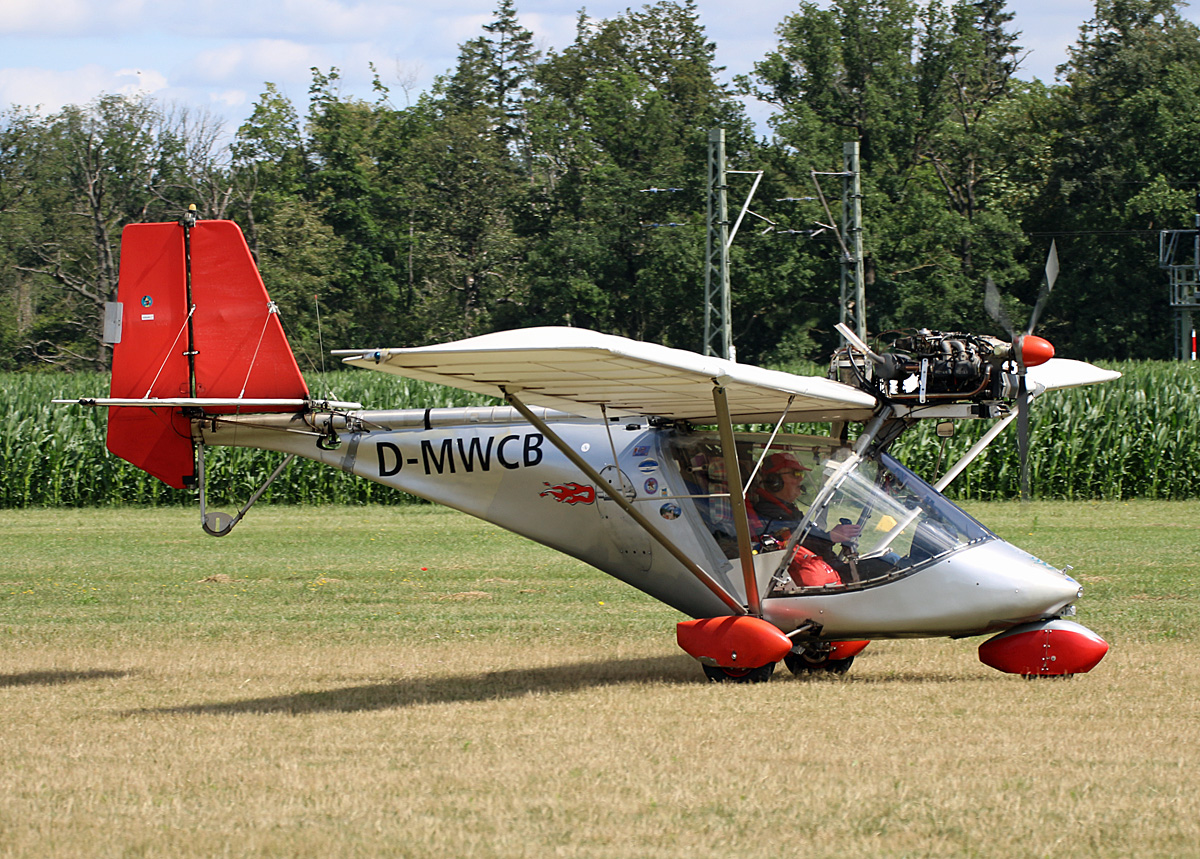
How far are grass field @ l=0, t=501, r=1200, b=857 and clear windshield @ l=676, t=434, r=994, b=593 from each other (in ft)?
2.83

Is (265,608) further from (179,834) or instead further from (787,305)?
(787,305)

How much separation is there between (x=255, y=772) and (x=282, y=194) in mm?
60704

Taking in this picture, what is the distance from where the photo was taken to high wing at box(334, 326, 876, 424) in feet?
23.6

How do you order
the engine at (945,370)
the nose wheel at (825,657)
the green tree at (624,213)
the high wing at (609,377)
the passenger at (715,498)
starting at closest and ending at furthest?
the high wing at (609,377) < the engine at (945,370) < the passenger at (715,498) < the nose wheel at (825,657) < the green tree at (624,213)

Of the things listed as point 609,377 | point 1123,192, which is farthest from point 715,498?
point 1123,192

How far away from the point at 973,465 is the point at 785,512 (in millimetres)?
17675

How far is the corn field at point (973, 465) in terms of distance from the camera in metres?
26.3

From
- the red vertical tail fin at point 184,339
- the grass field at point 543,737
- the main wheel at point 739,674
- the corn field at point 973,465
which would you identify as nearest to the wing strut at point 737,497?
the main wheel at point 739,674

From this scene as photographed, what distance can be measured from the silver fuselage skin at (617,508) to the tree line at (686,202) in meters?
41.4

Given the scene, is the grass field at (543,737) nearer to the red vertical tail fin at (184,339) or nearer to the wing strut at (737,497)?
the wing strut at (737,497)

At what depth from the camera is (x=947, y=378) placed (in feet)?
29.6

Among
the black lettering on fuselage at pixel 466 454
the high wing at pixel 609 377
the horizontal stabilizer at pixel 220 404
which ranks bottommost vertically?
the black lettering on fuselage at pixel 466 454

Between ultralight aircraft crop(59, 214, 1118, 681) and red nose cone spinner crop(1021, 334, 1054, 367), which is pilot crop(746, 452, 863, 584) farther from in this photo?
red nose cone spinner crop(1021, 334, 1054, 367)

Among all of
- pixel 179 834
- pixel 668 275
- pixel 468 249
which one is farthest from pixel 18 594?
pixel 468 249
